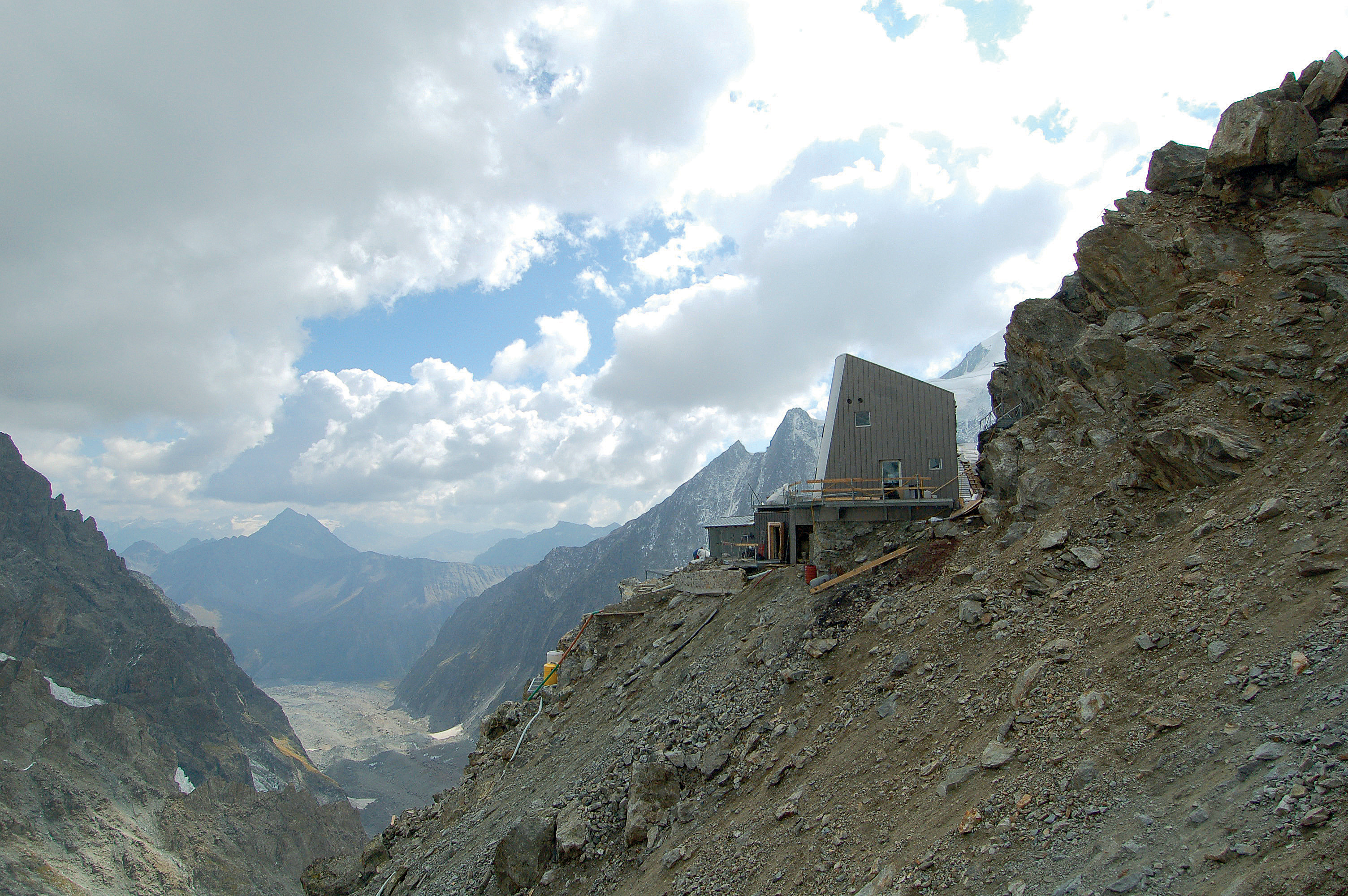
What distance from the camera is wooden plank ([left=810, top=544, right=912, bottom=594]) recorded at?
63.6 ft

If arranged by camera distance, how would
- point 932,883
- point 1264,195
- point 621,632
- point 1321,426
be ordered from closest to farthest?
point 932,883 < point 1321,426 < point 1264,195 < point 621,632

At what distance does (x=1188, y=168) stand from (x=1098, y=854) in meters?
20.1

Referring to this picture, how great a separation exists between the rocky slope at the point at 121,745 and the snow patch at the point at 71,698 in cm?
39

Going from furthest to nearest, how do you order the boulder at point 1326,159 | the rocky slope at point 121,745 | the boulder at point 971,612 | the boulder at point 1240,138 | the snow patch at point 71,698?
1. the snow patch at point 71,698
2. the rocky slope at point 121,745
3. the boulder at point 1240,138
4. the boulder at point 1326,159
5. the boulder at point 971,612

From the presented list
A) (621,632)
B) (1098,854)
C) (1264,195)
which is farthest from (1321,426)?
(621,632)

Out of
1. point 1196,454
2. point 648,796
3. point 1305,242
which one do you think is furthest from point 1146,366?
point 648,796

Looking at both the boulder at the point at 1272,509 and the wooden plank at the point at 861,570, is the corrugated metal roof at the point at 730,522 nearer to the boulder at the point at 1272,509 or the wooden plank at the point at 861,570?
the wooden plank at the point at 861,570

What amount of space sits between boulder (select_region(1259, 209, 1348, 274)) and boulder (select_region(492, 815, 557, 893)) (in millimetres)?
22516

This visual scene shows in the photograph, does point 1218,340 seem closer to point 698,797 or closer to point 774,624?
point 774,624

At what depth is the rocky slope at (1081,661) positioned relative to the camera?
25.5ft

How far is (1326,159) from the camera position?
15578mm

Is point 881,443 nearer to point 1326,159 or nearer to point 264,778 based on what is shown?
point 1326,159

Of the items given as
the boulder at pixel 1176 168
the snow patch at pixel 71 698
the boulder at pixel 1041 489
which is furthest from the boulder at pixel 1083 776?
the snow patch at pixel 71 698

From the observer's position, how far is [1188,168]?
61.4 feet
